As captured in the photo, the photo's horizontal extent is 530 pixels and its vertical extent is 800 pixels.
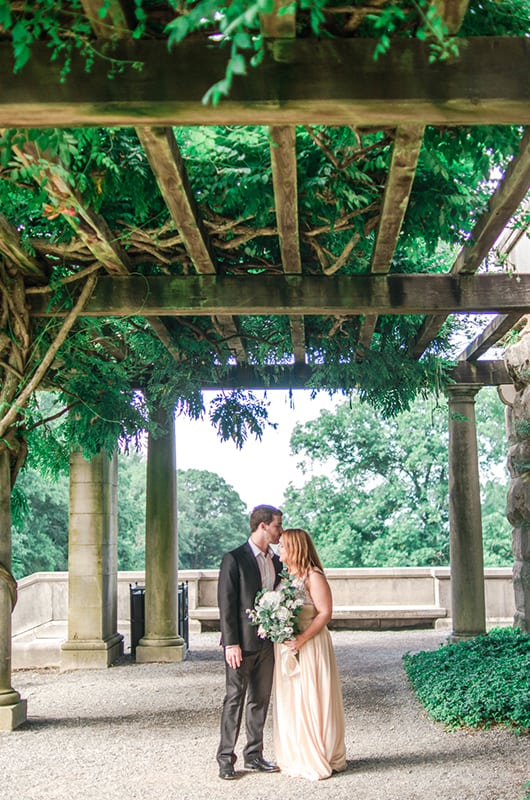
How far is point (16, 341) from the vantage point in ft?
24.2

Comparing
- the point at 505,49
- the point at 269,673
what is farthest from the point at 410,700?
the point at 505,49

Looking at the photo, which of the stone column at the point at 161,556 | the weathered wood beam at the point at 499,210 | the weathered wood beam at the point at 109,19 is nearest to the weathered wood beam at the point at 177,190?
the weathered wood beam at the point at 109,19

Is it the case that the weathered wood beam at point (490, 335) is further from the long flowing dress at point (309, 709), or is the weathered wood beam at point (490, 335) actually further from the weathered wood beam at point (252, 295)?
the long flowing dress at point (309, 709)

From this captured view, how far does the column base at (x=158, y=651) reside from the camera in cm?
1221

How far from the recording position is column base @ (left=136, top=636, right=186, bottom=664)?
12.2m

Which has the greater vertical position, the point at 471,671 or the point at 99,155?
the point at 99,155

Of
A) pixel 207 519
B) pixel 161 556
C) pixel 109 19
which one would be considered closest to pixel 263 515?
pixel 109 19

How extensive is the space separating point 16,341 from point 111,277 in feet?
3.31

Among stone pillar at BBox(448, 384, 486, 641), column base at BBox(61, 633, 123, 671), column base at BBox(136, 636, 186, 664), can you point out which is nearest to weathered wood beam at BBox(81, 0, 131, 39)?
stone pillar at BBox(448, 384, 486, 641)

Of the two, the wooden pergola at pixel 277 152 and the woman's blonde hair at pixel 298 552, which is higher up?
the wooden pergola at pixel 277 152

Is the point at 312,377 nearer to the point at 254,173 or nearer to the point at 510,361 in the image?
the point at 510,361

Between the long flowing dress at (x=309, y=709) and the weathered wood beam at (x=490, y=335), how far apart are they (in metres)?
3.86

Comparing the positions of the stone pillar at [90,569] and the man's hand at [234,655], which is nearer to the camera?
the man's hand at [234,655]

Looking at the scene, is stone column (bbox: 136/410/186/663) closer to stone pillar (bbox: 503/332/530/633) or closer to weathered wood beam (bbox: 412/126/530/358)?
stone pillar (bbox: 503/332/530/633)
